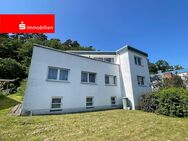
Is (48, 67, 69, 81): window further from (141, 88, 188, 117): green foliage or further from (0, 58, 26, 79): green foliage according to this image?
(0, 58, 26, 79): green foliage

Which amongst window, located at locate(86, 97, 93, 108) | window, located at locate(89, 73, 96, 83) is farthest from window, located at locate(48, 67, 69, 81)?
window, located at locate(86, 97, 93, 108)

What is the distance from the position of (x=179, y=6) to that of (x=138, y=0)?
14.4 ft

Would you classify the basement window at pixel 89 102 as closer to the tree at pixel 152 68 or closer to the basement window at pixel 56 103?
the basement window at pixel 56 103

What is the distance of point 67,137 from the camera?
474cm

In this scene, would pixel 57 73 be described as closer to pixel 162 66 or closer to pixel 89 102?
pixel 89 102

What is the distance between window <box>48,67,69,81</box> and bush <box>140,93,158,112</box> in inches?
332

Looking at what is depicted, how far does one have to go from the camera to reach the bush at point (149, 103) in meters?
11.7

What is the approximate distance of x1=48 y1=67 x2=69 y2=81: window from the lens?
1021 cm

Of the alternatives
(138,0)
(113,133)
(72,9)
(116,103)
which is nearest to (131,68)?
(116,103)

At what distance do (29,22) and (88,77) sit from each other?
798 centimetres

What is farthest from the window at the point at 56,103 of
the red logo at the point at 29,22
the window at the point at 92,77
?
the red logo at the point at 29,22

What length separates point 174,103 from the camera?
1003 cm

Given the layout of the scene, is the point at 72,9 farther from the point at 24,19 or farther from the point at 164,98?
the point at 164,98

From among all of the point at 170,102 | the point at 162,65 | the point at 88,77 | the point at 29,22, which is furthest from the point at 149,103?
the point at 162,65
